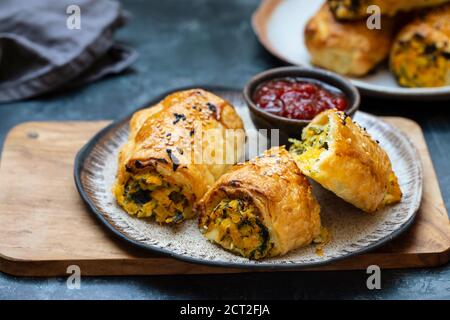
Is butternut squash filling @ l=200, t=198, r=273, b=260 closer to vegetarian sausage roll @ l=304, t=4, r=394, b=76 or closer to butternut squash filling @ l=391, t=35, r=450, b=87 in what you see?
vegetarian sausage roll @ l=304, t=4, r=394, b=76

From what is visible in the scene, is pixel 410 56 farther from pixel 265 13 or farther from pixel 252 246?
pixel 252 246

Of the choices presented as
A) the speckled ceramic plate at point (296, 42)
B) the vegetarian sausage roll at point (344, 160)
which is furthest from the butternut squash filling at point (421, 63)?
the vegetarian sausage roll at point (344, 160)

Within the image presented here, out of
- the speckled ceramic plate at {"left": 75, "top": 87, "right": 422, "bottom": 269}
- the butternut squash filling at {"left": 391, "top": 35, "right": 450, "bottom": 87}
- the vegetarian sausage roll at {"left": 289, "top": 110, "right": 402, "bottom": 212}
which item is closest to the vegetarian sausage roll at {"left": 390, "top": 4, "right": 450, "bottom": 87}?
the butternut squash filling at {"left": 391, "top": 35, "right": 450, "bottom": 87}

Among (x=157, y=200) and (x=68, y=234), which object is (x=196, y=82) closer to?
(x=157, y=200)

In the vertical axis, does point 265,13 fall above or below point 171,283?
above
